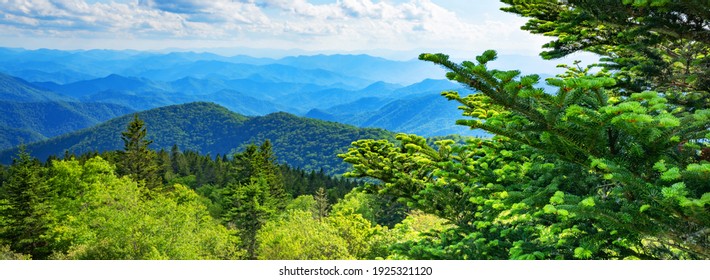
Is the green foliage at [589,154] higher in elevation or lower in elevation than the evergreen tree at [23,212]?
higher

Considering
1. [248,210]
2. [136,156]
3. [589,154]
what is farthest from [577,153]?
[136,156]

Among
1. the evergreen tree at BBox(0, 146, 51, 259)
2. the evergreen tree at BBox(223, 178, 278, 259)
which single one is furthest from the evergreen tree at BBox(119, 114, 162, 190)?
the evergreen tree at BBox(0, 146, 51, 259)

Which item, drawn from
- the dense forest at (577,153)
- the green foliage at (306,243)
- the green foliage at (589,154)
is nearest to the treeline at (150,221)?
the green foliage at (306,243)

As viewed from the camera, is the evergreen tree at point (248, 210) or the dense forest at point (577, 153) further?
the evergreen tree at point (248, 210)

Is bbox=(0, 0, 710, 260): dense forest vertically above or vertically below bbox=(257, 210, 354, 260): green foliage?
above

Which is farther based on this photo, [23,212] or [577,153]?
[23,212]

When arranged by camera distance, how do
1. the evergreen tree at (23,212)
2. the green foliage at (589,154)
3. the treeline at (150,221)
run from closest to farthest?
the green foliage at (589,154) → the treeline at (150,221) → the evergreen tree at (23,212)

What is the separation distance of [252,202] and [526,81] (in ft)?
150

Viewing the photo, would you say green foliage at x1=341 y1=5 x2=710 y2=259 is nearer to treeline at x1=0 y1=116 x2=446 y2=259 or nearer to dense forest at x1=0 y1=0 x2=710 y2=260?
dense forest at x1=0 y1=0 x2=710 y2=260

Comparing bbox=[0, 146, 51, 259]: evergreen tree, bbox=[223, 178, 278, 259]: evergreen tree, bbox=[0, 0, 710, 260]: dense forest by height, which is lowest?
bbox=[223, 178, 278, 259]: evergreen tree

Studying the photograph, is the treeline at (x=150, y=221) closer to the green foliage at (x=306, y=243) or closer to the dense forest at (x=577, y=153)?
the green foliage at (x=306, y=243)

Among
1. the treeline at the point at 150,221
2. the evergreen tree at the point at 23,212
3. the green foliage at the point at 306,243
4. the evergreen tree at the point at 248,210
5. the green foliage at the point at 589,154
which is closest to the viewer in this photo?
the green foliage at the point at 589,154

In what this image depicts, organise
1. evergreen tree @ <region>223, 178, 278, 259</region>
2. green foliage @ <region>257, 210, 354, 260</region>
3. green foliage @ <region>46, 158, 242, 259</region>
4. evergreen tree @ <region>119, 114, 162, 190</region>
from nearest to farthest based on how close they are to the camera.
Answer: green foliage @ <region>257, 210, 354, 260</region> < green foliage @ <region>46, 158, 242, 259</region> < evergreen tree @ <region>223, 178, 278, 259</region> < evergreen tree @ <region>119, 114, 162, 190</region>

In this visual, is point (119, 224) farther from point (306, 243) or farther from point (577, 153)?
point (577, 153)
